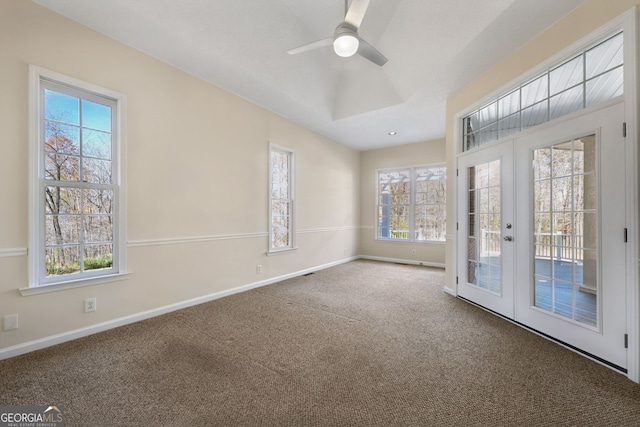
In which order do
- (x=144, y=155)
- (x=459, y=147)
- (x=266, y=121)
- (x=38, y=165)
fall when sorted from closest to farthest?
(x=38, y=165)
(x=144, y=155)
(x=459, y=147)
(x=266, y=121)

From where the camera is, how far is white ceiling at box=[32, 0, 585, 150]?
249 cm

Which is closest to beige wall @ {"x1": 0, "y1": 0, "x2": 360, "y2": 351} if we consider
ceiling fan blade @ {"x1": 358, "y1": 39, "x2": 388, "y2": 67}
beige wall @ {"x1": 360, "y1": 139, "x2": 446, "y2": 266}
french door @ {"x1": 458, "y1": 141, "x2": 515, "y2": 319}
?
ceiling fan blade @ {"x1": 358, "y1": 39, "x2": 388, "y2": 67}

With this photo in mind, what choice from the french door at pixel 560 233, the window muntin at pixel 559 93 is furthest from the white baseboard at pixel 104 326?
the window muntin at pixel 559 93

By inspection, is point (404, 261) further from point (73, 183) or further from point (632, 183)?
point (73, 183)

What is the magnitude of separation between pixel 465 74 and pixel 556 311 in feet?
9.09

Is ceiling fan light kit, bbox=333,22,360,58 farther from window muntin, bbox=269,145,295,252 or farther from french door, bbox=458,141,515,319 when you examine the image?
window muntin, bbox=269,145,295,252

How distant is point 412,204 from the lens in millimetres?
6547

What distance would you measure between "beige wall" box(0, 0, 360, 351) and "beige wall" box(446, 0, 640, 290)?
262 cm

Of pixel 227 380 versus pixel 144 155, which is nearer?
pixel 227 380

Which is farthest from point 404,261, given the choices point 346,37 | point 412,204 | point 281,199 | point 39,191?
point 39,191

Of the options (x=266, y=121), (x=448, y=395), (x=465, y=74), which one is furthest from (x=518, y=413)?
(x=266, y=121)

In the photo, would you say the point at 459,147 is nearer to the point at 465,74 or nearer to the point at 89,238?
the point at 465,74

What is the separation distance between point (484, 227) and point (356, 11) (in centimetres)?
279

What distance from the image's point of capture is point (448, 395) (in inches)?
69.3
